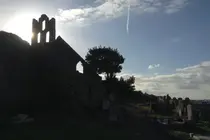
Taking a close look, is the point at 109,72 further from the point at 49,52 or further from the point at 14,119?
the point at 14,119

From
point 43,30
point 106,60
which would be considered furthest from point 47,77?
point 106,60

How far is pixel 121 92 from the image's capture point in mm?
58906

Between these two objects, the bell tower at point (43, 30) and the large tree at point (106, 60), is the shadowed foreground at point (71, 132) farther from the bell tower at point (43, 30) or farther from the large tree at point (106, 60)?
the large tree at point (106, 60)

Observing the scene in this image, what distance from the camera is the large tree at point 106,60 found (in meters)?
68.2

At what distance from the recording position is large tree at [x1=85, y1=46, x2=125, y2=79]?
68.2m

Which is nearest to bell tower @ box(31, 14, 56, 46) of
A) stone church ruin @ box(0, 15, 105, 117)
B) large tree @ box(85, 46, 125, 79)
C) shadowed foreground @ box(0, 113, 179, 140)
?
stone church ruin @ box(0, 15, 105, 117)

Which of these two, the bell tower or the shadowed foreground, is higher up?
the bell tower

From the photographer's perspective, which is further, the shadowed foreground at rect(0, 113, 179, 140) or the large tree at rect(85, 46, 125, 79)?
the large tree at rect(85, 46, 125, 79)

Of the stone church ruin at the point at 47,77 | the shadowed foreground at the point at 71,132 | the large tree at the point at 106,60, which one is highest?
the large tree at the point at 106,60

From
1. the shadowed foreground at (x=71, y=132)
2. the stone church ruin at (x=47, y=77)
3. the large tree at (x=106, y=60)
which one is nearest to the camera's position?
the shadowed foreground at (x=71, y=132)

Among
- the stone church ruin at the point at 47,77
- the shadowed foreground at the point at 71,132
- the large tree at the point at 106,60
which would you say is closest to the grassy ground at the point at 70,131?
the shadowed foreground at the point at 71,132

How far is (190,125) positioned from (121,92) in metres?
35.6

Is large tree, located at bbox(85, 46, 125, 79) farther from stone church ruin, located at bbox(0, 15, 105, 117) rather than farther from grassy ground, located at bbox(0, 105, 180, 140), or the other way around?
grassy ground, located at bbox(0, 105, 180, 140)

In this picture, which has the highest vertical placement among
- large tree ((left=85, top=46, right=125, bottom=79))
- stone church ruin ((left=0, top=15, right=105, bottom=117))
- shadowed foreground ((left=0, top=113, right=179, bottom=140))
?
large tree ((left=85, top=46, right=125, bottom=79))
